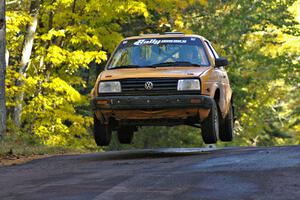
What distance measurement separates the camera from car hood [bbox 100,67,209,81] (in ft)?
41.0

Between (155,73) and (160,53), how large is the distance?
3.59 ft

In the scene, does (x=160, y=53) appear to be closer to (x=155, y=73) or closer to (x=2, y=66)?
(x=155, y=73)

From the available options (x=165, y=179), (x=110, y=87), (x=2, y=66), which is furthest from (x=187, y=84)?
(x=2, y=66)

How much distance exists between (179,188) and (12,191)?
1.84m

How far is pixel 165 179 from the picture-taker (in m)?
8.54

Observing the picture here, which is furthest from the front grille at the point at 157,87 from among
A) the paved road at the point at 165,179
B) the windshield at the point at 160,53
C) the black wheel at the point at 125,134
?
Answer: the black wheel at the point at 125,134

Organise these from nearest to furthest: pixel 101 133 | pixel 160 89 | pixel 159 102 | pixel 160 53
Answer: pixel 159 102, pixel 160 89, pixel 101 133, pixel 160 53

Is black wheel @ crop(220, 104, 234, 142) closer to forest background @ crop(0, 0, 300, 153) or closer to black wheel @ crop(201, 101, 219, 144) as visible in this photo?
black wheel @ crop(201, 101, 219, 144)

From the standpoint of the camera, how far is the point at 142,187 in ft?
26.1

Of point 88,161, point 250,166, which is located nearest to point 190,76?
point 88,161

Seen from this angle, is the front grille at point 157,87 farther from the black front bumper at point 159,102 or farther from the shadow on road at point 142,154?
the shadow on road at point 142,154

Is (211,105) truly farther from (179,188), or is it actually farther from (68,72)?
(68,72)

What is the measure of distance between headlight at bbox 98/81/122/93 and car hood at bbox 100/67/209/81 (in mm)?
85

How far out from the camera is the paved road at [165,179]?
7.45 meters
